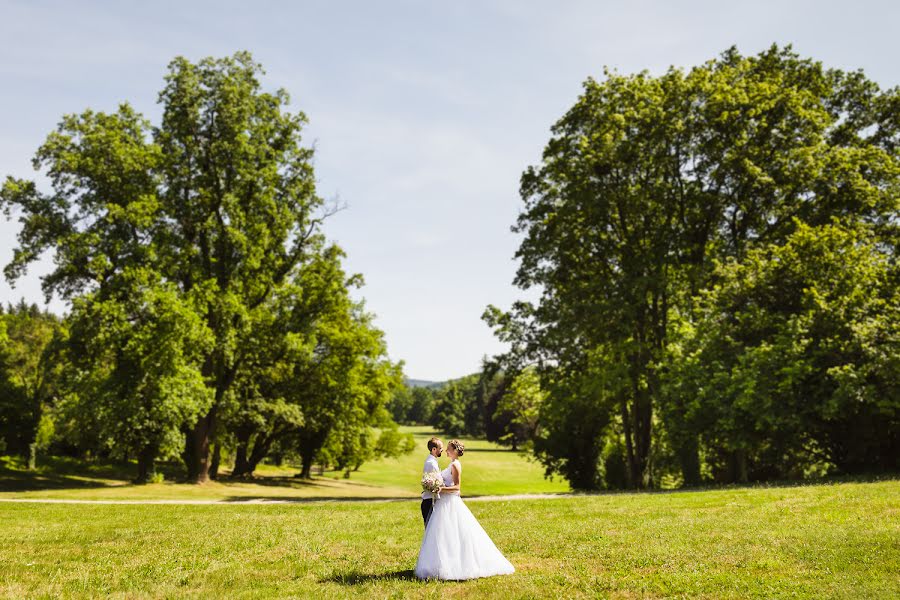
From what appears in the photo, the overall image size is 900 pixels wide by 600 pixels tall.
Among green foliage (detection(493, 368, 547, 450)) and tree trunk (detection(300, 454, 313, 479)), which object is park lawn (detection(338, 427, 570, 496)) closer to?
tree trunk (detection(300, 454, 313, 479))

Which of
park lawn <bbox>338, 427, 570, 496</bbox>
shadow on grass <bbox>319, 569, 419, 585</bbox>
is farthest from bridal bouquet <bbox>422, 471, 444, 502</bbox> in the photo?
park lawn <bbox>338, 427, 570, 496</bbox>

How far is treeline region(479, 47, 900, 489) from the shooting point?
23453mm

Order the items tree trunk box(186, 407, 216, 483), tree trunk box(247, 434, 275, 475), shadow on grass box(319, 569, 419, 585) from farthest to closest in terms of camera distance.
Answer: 1. tree trunk box(247, 434, 275, 475)
2. tree trunk box(186, 407, 216, 483)
3. shadow on grass box(319, 569, 419, 585)

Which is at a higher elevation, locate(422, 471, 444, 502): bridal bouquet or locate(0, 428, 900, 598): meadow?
locate(422, 471, 444, 502): bridal bouquet

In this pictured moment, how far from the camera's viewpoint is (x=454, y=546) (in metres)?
9.35

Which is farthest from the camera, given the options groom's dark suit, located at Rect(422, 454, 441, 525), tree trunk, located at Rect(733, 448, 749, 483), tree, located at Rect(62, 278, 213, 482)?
tree trunk, located at Rect(733, 448, 749, 483)

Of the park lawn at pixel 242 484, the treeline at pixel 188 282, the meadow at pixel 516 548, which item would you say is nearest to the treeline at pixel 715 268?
the meadow at pixel 516 548

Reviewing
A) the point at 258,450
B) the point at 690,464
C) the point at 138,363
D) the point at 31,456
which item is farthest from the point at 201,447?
the point at 690,464

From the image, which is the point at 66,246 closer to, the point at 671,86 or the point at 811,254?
the point at 671,86

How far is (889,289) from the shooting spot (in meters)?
24.1

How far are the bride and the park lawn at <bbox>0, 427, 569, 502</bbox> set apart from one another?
778 inches

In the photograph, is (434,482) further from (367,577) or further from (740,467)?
(740,467)

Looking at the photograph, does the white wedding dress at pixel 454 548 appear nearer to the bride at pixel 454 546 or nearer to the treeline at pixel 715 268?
the bride at pixel 454 546

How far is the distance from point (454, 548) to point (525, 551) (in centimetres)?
248
